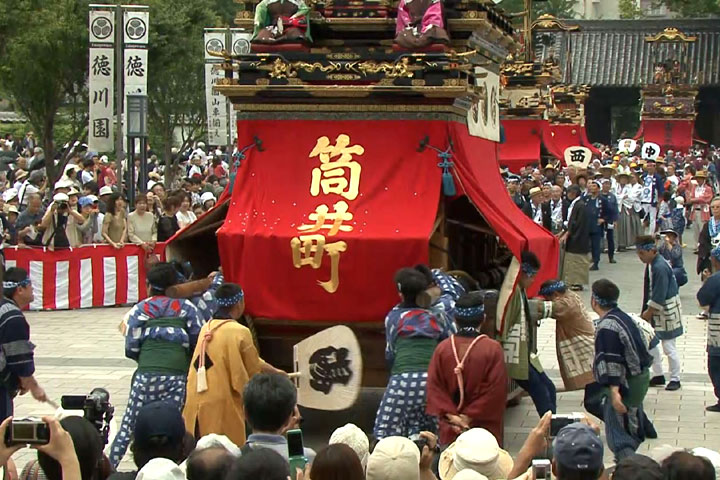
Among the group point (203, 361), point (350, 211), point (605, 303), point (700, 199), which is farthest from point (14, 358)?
point (700, 199)

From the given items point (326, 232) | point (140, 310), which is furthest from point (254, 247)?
point (140, 310)

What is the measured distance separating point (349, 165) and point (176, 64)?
18.7 m

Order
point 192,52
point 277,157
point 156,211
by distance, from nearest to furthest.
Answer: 1. point 277,157
2. point 156,211
3. point 192,52

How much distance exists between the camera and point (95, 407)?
6492 millimetres

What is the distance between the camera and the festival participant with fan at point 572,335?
35.6 feet

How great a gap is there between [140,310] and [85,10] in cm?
1666

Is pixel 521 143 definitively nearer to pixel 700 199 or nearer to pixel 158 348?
pixel 700 199

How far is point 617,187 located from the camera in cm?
2664

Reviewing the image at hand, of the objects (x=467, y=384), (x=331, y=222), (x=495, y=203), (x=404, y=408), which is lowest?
(x=404, y=408)

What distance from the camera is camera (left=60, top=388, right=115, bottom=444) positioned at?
6469 mm

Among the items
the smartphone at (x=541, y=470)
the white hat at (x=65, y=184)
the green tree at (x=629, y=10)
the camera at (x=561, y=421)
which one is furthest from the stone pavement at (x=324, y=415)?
the green tree at (x=629, y=10)

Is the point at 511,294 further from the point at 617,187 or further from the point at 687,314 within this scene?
the point at 617,187

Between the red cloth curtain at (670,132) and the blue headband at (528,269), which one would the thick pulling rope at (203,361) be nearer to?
the blue headband at (528,269)

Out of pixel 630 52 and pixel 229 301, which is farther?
pixel 630 52
